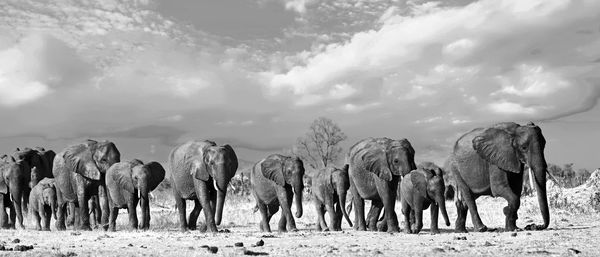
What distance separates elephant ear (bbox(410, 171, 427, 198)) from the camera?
696 inches

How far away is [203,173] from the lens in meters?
20.0

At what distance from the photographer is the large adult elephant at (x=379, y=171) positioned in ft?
59.8

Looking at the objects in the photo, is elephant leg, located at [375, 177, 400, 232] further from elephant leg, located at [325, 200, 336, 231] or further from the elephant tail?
the elephant tail

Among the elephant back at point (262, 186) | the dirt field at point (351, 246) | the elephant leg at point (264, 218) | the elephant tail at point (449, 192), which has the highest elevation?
the elephant back at point (262, 186)

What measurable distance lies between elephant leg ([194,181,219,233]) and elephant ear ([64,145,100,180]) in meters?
5.53

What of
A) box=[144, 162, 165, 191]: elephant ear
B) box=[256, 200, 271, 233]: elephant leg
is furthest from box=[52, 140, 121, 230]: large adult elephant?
box=[256, 200, 271, 233]: elephant leg

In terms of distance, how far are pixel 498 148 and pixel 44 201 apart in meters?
17.4

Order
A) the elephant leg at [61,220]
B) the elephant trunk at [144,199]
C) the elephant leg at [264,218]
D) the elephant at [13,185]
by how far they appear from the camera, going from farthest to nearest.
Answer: the elephant at [13,185], the elephant leg at [61,220], the elephant trunk at [144,199], the elephant leg at [264,218]

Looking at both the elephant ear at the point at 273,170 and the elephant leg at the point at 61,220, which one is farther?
the elephant leg at the point at 61,220

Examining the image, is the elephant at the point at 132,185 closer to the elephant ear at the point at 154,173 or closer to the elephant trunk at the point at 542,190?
the elephant ear at the point at 154,173

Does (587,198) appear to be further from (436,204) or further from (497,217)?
(436,204)

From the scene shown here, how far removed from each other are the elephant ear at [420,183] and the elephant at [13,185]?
16980 millimetres

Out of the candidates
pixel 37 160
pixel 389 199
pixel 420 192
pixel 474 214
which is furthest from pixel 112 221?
pixel 474 214

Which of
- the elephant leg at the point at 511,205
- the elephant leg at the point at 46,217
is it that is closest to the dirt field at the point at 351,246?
the elephant leg at the point at 511,205
